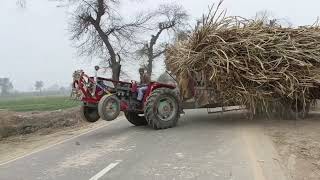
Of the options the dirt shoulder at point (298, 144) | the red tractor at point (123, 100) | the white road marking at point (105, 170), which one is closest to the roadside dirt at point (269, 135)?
the dirt shoulder at point (298, 144)

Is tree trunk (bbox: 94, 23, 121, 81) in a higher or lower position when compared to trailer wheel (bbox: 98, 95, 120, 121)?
higher

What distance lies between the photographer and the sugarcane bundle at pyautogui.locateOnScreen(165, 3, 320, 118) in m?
15.4

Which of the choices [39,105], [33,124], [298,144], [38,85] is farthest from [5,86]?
[298,144]

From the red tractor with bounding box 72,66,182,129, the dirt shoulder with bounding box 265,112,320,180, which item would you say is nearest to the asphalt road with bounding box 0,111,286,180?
the dirt shoulder with bounding box 265,112,320,180

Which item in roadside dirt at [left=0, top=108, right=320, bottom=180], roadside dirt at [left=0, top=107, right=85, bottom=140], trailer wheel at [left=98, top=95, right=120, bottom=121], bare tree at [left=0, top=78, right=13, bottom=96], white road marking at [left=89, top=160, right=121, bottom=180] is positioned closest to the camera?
white road marking at [left=89, top=160, right=121, bottom=180]

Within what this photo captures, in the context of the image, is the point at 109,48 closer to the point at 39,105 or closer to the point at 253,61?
Result: the point at 39,105

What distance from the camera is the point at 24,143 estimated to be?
51.1 feet

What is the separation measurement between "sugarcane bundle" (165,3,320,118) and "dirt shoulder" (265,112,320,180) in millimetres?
836

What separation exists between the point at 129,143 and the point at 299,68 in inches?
232

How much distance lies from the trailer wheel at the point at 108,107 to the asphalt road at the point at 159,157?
63 centimetres

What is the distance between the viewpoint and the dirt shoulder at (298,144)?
956cm

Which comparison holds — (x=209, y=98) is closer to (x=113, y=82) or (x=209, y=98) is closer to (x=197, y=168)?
(x=113, y=82)

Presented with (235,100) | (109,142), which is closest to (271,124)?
(235,100)

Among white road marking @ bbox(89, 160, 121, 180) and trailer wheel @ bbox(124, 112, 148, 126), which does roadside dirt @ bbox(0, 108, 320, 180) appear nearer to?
trailer wheel @ bbox(124, 112, 148, 126)
